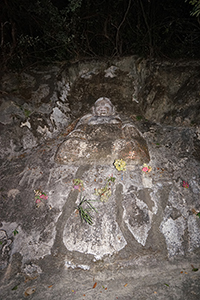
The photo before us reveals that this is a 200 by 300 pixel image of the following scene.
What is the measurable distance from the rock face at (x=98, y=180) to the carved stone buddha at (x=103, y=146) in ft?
0.07

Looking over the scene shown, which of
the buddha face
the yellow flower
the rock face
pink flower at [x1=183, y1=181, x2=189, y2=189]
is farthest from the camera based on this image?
the buddha face

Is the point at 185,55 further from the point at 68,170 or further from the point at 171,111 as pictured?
the point at 68,170

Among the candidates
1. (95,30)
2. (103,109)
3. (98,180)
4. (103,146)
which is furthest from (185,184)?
(95,30)

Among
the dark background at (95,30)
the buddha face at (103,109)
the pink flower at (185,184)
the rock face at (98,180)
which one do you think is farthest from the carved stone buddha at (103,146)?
the dark background at (95,30)

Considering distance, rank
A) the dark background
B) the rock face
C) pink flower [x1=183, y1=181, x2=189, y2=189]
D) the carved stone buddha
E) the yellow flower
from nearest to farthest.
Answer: the rock face < pink flower [x1=183, y1=181, x2=189, y2=189] < the yellow flower < the carved stone buddha < the dark background

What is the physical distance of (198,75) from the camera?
5223 millimetres

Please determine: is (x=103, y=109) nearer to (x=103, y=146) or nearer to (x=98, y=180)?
(x=103, y=146)

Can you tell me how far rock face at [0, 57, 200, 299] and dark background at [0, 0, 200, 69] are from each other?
2.01 metres

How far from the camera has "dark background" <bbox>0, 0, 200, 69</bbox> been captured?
7.04 metres

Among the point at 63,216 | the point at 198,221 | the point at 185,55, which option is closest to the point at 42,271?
the point at 63,216

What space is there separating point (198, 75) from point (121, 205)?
474cm

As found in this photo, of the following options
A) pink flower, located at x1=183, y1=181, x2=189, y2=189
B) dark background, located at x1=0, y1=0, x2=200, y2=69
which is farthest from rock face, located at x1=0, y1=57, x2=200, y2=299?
dark background, located at x1=0, y1=0, x2=200, y2=69

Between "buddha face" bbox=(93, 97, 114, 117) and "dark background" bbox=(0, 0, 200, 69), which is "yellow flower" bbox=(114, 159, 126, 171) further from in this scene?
"dark background" bbox=(0, 0, 200, 69)

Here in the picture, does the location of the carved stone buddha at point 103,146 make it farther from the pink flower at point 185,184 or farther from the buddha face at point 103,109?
the pink flower at point 185,184
